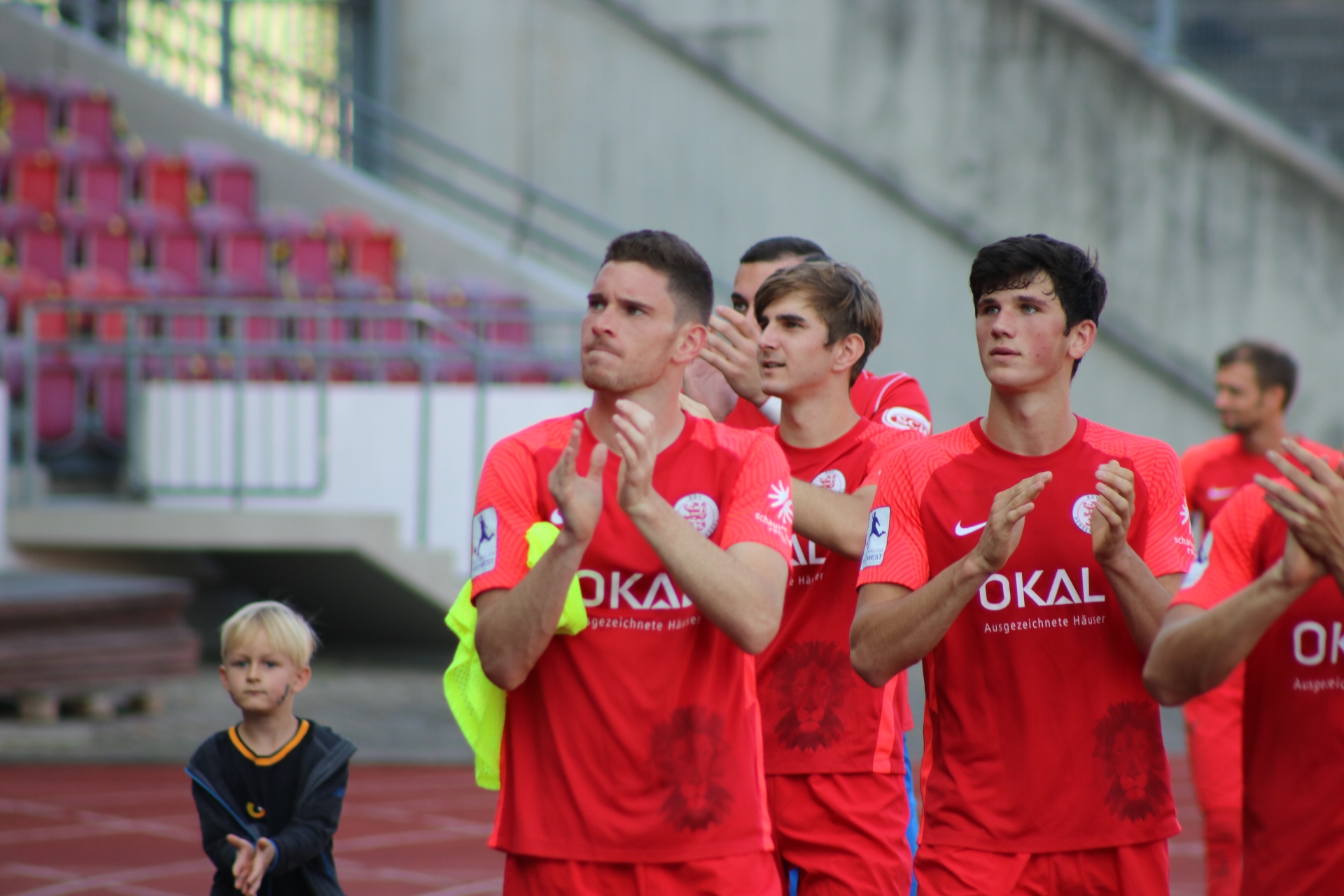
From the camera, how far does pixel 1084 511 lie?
136 inches

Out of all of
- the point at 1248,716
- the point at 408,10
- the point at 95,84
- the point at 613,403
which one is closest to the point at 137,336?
the point at 95,84

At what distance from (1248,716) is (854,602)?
3.98 ft

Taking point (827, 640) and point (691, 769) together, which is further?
point (827, 640)

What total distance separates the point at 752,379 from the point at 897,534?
0.96 meters

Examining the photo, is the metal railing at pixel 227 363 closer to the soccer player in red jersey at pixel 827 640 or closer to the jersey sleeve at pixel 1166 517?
the soccer player in red jersey at pixel 827 640

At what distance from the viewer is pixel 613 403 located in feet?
11.0

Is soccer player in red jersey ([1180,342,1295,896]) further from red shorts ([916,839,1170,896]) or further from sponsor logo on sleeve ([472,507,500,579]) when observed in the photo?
sponsor logo on sleeve ([472,507,500,579])

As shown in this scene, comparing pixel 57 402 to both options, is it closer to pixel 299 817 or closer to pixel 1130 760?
pixel 299 817

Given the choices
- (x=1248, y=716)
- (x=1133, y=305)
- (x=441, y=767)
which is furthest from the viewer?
(x=1133, y=305)

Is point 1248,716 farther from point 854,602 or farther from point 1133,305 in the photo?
point 1133,305

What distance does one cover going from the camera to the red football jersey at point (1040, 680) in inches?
132

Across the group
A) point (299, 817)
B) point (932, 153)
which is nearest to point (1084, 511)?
point (299, 817)

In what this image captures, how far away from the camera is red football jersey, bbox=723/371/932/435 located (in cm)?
461

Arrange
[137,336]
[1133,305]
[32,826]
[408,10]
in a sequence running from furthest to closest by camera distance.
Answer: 1. [408,10]
2. [1133,305]
3. [137,336]
4. [32,826]
